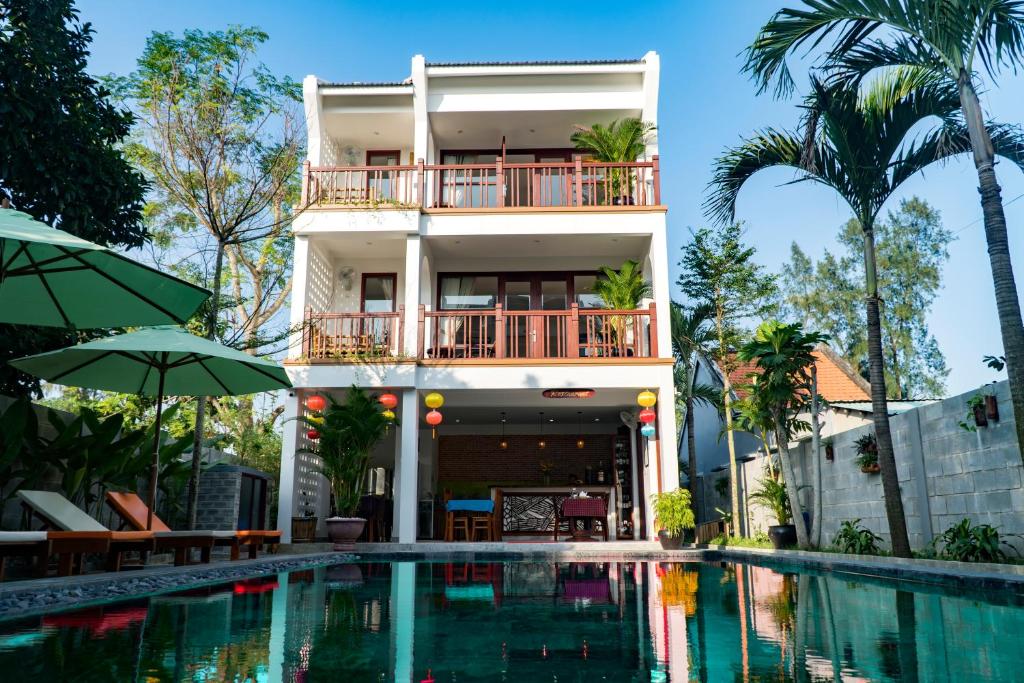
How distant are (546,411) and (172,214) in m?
8.92

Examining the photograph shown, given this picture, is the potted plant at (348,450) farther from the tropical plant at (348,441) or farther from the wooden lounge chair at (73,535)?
the wooden lounge chair at (73,535)

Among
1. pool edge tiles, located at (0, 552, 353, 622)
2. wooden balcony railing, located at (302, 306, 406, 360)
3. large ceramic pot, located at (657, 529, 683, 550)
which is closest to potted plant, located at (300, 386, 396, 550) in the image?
wooden balcony railing, located at (302, 306, 406, 360)

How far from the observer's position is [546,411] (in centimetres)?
1520

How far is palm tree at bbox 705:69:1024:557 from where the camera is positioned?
743 centimetres

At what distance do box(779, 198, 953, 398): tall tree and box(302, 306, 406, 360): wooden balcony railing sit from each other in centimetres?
1956

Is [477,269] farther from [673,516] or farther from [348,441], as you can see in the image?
[673,516]

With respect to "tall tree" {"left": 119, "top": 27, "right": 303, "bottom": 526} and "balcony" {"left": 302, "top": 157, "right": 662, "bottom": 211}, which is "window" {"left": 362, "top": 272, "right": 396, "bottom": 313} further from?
"tall tree" {"left": 119, "top": 27, "right": 303, "bottom": 526}

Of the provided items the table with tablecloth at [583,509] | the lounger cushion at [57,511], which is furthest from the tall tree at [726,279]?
the lounger cushion at [57,511]

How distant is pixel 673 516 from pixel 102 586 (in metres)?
7.23

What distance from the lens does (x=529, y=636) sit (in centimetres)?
304

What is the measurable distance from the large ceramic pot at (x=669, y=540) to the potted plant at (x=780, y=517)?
Result: 1242 mm

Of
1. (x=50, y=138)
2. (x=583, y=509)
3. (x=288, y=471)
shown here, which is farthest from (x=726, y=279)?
(x=50, y=138)

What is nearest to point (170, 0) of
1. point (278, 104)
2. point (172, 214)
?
point (172, 214)

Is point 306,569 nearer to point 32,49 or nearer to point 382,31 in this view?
point 32,49
